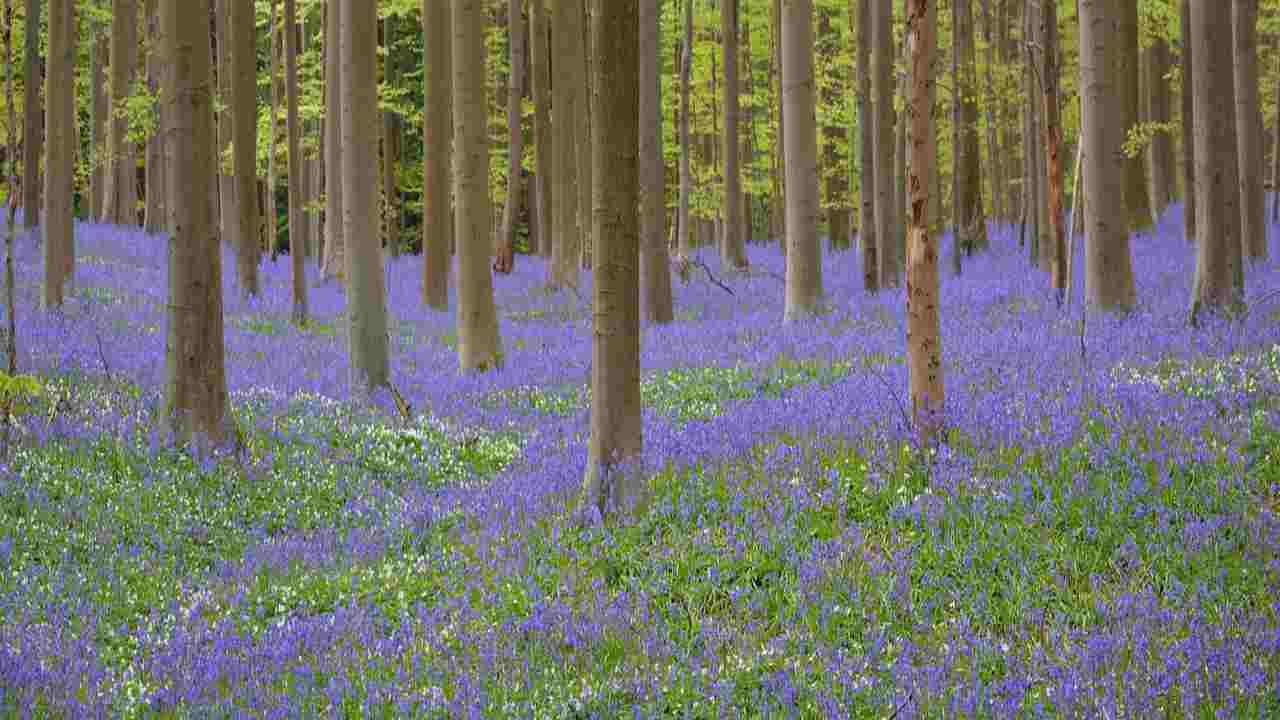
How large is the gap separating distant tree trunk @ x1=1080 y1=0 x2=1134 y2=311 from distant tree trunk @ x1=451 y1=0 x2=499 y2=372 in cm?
739

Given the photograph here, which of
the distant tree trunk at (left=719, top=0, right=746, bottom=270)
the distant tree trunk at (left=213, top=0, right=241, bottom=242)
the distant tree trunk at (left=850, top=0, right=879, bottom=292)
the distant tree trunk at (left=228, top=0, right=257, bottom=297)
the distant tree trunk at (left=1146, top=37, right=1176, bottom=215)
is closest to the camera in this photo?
the distant tree trunk at (left=228, top=0, right=257, bottom=297)

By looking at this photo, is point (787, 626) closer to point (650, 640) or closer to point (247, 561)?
point (650, 640)

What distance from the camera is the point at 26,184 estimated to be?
23188 mm

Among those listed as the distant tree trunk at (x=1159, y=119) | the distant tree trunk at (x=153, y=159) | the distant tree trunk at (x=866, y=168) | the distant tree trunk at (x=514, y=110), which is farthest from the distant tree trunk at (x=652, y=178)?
the distant tree trunk at (x=1159, y=119)

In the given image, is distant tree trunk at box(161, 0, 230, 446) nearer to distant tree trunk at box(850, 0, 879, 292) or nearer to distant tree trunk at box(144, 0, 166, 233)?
distant tree trunk at box(850, 0, 879, 292)

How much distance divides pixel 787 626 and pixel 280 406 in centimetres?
764

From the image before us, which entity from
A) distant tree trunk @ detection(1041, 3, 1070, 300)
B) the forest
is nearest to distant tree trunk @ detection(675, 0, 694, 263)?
the forest

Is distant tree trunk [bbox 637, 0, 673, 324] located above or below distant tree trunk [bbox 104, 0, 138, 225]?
below

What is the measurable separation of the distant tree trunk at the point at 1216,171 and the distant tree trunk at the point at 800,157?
206 inches

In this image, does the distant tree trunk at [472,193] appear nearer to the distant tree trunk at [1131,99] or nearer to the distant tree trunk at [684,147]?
the distant tree trunk at [684,147]

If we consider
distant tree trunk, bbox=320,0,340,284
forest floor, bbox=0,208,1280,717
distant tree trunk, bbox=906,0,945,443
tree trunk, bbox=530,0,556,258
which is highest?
tree trunk, bbox=530,0,556,258

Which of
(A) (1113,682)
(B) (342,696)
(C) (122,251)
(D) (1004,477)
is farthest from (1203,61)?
(C) (122,251)

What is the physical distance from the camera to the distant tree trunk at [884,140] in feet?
70.2

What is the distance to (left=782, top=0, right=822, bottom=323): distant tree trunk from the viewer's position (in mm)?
17062
